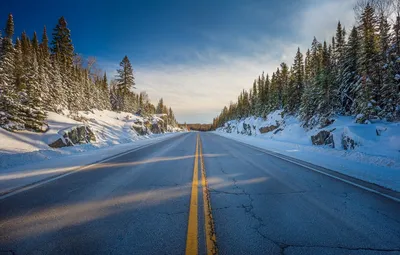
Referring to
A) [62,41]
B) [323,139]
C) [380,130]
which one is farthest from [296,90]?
[62,41]

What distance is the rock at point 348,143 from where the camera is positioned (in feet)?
36.1

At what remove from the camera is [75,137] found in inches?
548

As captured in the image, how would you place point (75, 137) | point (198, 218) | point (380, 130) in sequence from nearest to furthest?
point (198, 218), point (380, 130), point (75, 137)

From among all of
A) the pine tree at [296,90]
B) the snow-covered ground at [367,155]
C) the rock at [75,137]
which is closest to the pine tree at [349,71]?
the pine tree at [296,90]

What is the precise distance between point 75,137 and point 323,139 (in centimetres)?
1889

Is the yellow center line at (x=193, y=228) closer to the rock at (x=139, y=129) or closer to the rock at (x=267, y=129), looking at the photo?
the rock at (x=267, y=129)

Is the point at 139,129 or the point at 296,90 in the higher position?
the point at 296,90

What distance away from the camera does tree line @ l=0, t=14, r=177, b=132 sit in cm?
1241

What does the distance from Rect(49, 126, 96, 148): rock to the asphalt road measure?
9.00m

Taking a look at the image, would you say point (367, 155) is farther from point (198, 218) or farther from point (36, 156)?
point (36, 156)

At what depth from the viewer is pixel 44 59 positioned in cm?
2838

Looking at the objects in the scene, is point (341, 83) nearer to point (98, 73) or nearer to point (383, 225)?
point (383, 225)

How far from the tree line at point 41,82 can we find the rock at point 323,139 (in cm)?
2039

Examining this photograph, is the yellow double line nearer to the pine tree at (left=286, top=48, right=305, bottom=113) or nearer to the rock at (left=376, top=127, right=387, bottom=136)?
the rock at (left=376, top=127, right=387, bottom=136)
